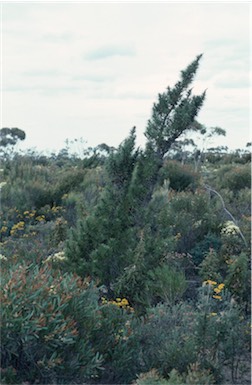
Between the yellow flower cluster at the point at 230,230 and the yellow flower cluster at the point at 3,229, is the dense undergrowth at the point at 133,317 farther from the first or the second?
the yellow flower cluster at the point at 3,229

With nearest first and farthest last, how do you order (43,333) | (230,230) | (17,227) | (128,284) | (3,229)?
(43,333), (128,284), (230,230), (17,227), (3,229)

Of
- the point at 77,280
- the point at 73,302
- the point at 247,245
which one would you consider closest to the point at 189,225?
the point at 247,245

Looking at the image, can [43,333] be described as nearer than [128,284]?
Yes

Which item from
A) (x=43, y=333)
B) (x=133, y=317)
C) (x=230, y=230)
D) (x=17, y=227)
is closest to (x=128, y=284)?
(x=133, y=317)

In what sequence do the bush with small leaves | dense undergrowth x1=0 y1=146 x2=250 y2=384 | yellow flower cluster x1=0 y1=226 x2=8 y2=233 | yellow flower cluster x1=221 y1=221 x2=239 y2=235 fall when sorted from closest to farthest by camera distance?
the bush with small leaves < dense undergrowth x1=0 y1=146 x2=250 y2=384 < yellow flower cluster x1=221 y1=221 x2=239 y2=235 < yellow flower cluster x1=0 y1=226 x2=8 y2=233

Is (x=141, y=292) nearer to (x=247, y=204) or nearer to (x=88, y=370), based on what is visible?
(x=88, y=370)

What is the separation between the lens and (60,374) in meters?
5.17

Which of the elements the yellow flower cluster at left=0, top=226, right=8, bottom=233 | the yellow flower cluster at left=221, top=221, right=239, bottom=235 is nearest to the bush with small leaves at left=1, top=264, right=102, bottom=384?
the yellow flower cluster at left=221, top=221, right=239, bottom=235

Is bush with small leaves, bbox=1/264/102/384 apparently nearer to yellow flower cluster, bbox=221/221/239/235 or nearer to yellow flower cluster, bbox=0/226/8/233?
yellow flower cluster, bbox=221/221/239/235

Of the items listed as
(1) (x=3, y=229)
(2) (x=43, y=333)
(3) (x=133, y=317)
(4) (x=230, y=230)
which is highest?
(2) (x=43, y=333)

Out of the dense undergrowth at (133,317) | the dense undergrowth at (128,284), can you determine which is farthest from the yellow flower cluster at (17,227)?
the dense undergrowth at (133,317)

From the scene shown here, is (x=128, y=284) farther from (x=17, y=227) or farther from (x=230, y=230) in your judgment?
(x=17, y=227)

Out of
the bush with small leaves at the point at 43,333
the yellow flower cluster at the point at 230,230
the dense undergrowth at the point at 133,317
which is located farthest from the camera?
the yellow flower cluster at the point at 230,230

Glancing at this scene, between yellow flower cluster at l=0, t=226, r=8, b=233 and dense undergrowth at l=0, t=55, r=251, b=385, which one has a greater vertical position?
dense undergrowth at l=0, t=55, r=251, b=385
